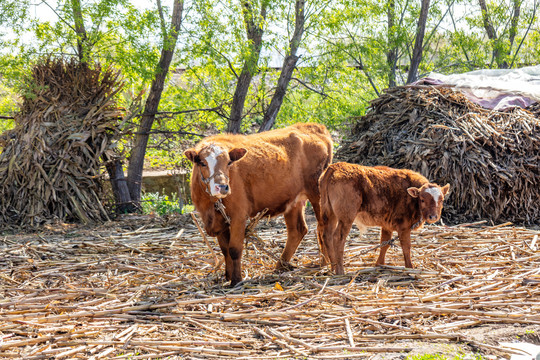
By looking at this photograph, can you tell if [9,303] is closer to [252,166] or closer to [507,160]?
[252,166]

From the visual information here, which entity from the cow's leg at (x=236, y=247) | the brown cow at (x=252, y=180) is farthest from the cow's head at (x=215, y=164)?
the cow's leg at (x=236, y=247)

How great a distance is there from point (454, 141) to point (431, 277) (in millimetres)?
5217

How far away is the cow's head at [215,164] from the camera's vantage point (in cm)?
590

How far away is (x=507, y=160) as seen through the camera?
36.5 ft

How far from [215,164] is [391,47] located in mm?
12687

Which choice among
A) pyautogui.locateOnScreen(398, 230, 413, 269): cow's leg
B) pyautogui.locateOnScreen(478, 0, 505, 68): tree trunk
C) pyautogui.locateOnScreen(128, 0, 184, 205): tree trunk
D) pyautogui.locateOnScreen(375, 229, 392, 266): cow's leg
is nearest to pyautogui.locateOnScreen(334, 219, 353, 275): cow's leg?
pyautogui.locateOnScreen(375, 229, 392, 266): cow's leg

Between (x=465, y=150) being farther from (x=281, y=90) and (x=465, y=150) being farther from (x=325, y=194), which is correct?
(x=281, y=90)

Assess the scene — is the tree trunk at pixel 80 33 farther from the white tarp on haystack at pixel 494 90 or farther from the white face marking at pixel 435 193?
the white face marking at pixel 435 193

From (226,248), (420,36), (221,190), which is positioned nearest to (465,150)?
(226,248)

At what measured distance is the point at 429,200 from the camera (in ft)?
22.2

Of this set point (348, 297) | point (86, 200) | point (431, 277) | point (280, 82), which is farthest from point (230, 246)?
point (280, 82)

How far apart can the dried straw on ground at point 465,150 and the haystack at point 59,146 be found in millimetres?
5690

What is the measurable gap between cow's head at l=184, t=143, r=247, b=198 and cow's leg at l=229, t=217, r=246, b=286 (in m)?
0.60

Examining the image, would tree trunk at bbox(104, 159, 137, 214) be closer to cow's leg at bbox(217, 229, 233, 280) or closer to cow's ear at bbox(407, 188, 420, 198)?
cow's leg at bbox(217, 229, 233, 280)
